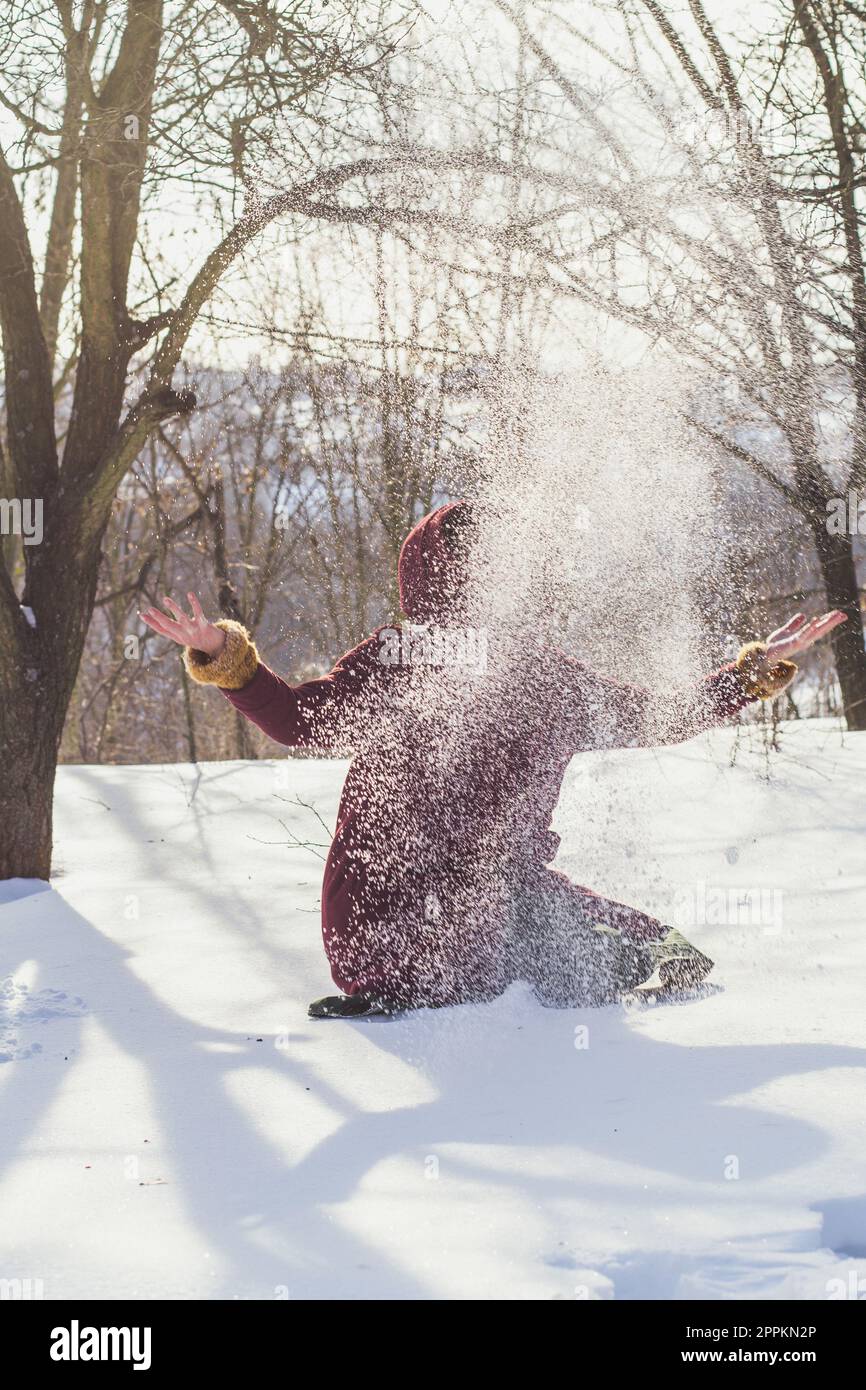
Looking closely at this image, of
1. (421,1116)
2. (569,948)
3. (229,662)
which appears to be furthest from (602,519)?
(421,1116)

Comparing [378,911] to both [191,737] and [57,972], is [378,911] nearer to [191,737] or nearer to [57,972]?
[57,972]

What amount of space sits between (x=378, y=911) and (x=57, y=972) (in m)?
1.16

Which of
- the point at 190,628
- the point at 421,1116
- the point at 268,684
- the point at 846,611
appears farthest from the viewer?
the point at 846,611

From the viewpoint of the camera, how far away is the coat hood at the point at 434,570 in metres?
3.13

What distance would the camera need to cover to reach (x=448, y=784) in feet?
10.2

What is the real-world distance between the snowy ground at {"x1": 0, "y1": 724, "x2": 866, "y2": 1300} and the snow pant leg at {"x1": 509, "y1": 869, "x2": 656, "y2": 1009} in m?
0.08

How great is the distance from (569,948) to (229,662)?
1.11 metres

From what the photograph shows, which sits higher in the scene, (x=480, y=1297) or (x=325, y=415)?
(x=325, y=415)

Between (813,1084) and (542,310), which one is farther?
(542,310)

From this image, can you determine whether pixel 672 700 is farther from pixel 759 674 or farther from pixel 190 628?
pixel 190 628

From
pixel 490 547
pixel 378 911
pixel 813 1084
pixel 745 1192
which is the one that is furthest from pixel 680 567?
pixel 745 1192

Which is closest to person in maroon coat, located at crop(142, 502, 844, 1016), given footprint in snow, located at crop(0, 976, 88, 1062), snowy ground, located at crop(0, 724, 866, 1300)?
snowy ground, located at crop(0, 724, 866, 1300)

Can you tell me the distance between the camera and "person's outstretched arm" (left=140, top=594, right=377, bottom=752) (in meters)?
2.84

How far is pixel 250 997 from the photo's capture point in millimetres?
3311
